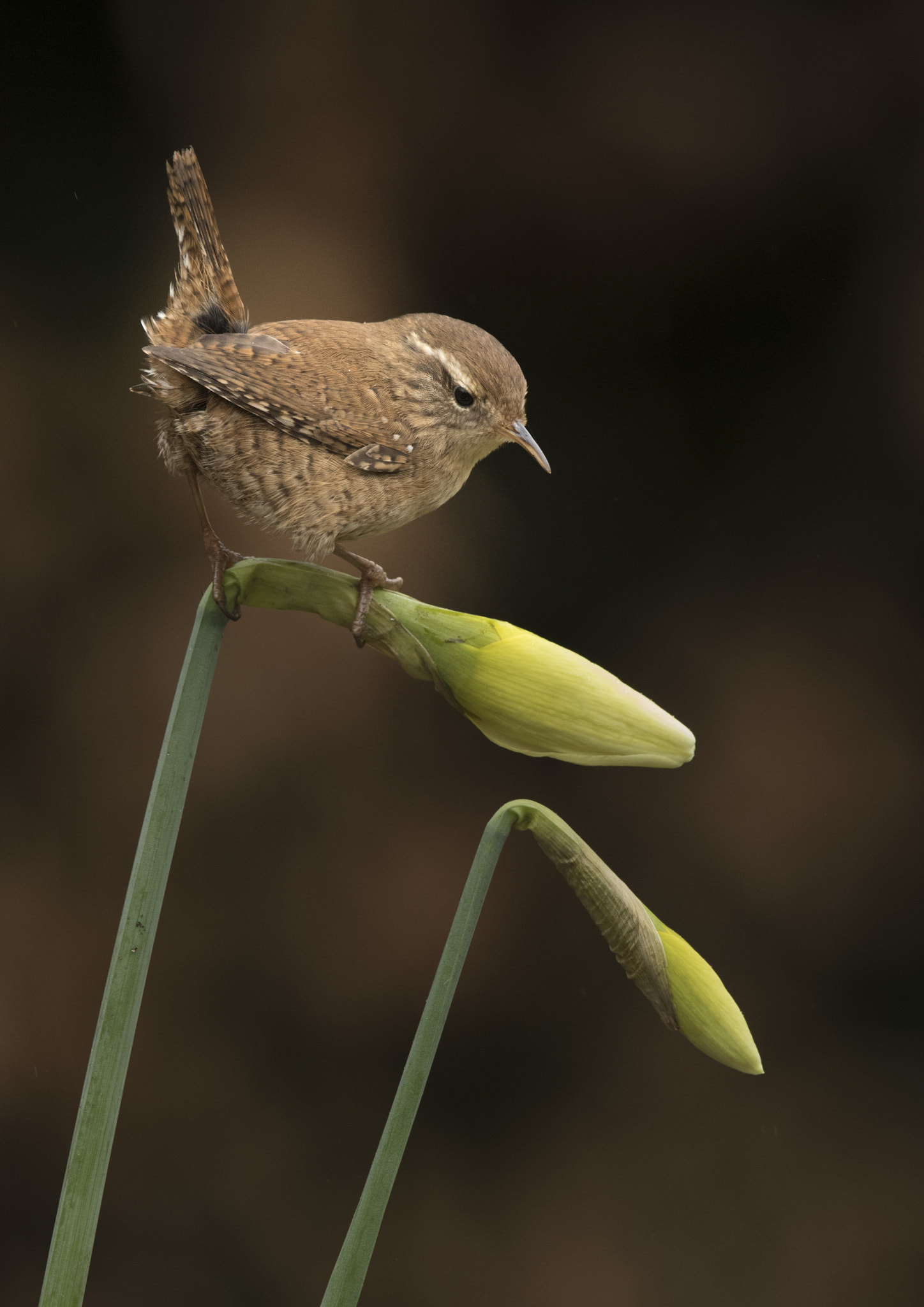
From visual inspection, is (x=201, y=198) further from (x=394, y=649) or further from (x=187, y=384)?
(x=394, y=649)

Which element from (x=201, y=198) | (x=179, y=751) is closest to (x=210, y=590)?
(x=179, y=751)

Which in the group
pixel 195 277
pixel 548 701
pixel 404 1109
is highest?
pixel 195 277

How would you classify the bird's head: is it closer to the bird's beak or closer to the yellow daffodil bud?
the bird's beak

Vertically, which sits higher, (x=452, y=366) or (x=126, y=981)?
(x=452, y=366)

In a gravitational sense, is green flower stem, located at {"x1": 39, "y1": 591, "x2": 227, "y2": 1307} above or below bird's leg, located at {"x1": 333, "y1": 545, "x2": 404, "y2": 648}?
below

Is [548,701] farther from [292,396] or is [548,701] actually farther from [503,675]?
[292,396]

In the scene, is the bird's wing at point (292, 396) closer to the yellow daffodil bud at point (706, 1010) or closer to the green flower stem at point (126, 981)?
the green flower stem at point (126, 981)

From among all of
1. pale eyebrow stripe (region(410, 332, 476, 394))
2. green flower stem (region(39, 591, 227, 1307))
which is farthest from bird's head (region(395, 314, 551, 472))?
green flower stem (region(39, 591, 227, 1307))

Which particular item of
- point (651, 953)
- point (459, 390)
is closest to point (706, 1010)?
point (651, 953)
